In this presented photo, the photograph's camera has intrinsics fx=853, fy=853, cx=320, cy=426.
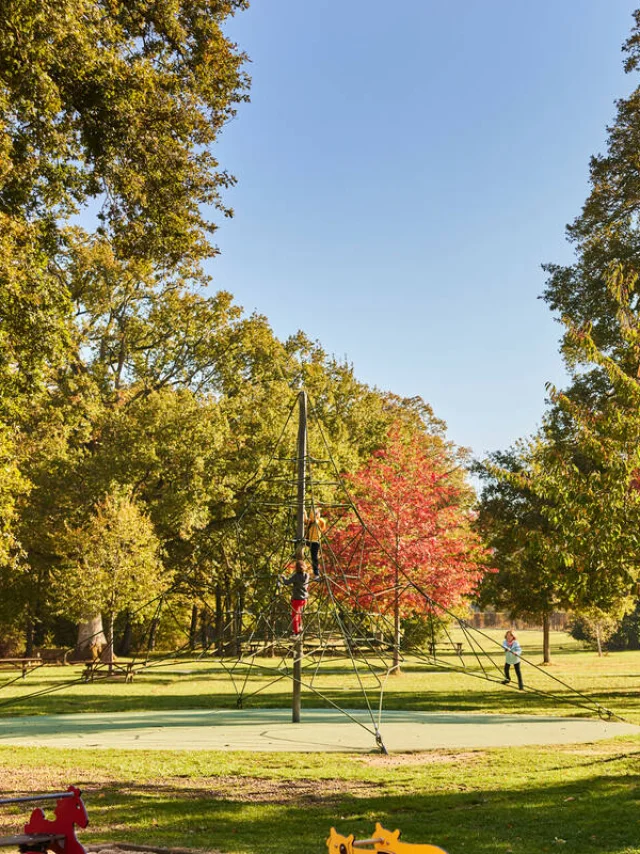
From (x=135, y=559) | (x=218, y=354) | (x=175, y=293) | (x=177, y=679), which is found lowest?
(x=177, y=679)

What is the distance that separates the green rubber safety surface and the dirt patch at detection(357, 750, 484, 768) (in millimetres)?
389

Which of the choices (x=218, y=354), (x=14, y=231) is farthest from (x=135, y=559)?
(x=14, y=231)

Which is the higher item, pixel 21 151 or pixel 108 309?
pixel 108 309

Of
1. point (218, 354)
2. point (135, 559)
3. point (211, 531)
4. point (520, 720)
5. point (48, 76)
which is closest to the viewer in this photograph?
point (48, 76)

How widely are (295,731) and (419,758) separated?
297 centimetres

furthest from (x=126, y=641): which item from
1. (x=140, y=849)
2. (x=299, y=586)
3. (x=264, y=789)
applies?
(x=140, y=849)

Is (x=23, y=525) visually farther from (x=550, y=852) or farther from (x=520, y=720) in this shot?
(x=550, y=852)

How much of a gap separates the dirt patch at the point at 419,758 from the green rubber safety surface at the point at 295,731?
1.27 ft

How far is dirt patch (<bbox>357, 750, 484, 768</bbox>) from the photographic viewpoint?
32.1 ft

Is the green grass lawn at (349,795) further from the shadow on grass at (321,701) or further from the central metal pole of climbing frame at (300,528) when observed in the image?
the shadow on grass at (321,701)

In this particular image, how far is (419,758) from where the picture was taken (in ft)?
33.3

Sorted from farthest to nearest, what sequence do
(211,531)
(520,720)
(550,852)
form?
1. (211,531)
2. (520,720)
3. (550,852)

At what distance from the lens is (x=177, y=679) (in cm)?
2575

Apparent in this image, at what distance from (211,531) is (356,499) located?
24.2 feet
